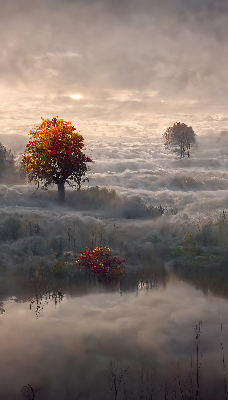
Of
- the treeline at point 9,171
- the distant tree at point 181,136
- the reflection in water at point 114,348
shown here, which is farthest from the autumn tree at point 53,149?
the distant tree at point 181,136

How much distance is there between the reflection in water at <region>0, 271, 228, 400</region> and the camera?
26.6 feet

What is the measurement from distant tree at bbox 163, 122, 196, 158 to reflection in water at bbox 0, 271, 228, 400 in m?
67.3

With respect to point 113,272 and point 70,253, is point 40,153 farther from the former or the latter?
point 113,272

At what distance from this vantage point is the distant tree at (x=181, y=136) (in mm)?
76562

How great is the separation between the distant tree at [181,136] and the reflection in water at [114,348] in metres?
67.3

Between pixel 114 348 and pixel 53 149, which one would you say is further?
pixel 53 149

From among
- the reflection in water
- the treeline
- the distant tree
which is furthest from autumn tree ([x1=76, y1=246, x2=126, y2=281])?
the distant tree

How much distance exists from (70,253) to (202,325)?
8.70 metres

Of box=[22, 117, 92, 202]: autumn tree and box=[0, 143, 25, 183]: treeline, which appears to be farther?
box=[0, 143, 25, 183]: treeline

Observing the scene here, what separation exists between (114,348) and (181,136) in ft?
235

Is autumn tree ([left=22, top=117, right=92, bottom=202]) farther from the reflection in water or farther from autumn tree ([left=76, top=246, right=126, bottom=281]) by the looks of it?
the reflection in water

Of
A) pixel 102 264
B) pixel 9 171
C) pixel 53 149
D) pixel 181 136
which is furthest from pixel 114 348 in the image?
pixel 181 136

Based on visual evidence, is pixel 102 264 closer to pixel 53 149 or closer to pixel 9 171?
pixel 53 149

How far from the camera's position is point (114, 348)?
31.2 feet
